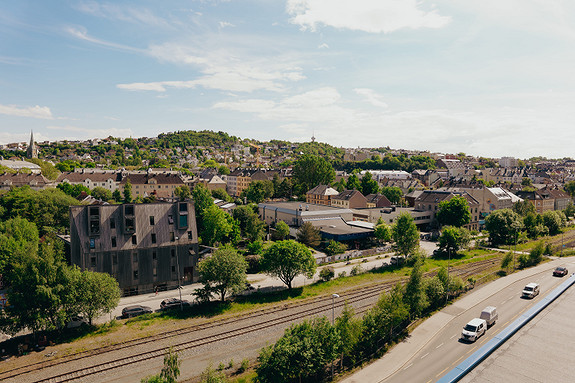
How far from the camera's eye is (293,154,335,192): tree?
456 feet

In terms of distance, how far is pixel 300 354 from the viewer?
25188 millimetres

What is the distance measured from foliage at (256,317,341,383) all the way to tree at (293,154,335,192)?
111985 millimetres

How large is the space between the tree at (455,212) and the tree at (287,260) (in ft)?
164

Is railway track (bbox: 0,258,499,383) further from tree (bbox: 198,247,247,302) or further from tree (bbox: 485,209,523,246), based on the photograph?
tree (bbox: 485,209,523,246)

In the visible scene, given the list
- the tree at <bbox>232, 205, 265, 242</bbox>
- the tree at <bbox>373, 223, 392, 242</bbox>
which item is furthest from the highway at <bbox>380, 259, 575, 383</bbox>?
the tree at <bbox>232, 205, 265, 242</bbox>

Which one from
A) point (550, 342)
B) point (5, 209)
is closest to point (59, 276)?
point (550, 342)

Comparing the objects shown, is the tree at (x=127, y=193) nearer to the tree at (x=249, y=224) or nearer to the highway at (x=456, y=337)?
the tree at (x=249, y=224)

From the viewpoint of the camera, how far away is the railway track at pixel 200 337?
2919 centimetres

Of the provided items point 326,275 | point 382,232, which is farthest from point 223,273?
point 382,232

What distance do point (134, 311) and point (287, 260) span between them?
60.8ft

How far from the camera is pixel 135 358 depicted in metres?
31.2

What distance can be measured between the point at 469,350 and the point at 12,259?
167 feet

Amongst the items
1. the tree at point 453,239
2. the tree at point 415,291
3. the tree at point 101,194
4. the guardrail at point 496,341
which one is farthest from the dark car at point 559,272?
the tree at point 101,194

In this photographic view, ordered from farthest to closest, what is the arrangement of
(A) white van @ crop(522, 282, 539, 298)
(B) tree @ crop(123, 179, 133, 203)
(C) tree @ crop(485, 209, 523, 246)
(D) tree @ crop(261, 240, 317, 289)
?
1. (B) tree @ crop(123, 179, 133, 203)
2. (C) tree @ crop(485, 209, 523, 246)
3. (D) tree @ crop(261, 240, 317, 289)
4. (A) white van @ crop(522, 282, 539, 298)
